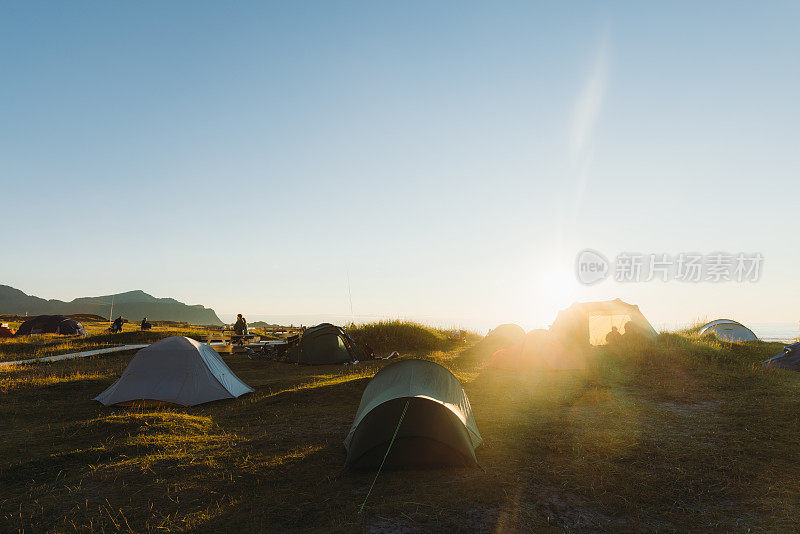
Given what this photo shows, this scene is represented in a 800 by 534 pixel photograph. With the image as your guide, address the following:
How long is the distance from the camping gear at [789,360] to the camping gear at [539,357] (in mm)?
6899

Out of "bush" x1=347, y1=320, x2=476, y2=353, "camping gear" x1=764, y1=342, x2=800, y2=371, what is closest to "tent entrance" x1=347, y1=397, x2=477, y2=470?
"camping gear" x1=764, y1=342, x2=800, y2=371

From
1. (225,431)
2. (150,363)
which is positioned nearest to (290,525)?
(225,431)

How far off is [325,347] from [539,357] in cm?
989

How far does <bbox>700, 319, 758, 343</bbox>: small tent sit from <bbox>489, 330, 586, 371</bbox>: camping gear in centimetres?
1584

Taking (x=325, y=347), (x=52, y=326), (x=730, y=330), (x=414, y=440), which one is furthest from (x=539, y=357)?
(x=52, y=326)

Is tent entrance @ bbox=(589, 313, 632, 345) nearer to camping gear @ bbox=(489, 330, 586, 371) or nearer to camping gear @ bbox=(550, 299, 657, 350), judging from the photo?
camping gear @ bbox=(550, 299, 657, 350)

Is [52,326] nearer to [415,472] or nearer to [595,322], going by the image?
[415,472]

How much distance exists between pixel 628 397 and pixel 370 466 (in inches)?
350

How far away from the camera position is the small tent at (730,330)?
28.8m

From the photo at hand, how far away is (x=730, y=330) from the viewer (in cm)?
2928

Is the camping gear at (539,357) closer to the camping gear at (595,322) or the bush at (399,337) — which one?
the camping gear at (595,322)

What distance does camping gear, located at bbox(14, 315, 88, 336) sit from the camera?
113 ft

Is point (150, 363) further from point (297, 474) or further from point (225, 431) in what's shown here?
point (297, 474)

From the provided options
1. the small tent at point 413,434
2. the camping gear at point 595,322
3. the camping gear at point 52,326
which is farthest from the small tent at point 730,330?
the camping gear at point 52,326
